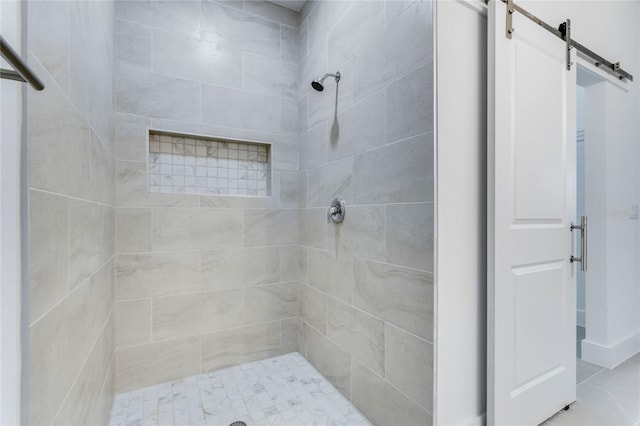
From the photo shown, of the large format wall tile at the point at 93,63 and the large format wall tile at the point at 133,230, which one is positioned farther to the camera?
the large format wall tile at the point at 133,230

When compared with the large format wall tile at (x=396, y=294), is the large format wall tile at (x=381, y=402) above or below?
below

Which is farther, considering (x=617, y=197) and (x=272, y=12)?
(x=272, y=12)

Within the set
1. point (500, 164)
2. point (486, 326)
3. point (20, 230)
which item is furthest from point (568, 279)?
point (20, 230)

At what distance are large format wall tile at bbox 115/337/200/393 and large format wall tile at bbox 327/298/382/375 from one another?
95cm

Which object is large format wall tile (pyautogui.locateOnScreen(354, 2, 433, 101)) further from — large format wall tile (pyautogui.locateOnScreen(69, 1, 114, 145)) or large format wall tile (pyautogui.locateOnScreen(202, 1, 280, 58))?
large format wall tile (pyautogui.locateOnScreen(69, 1, 114, 145))

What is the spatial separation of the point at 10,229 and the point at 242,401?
1637 millimetres

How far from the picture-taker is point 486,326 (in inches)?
57.1

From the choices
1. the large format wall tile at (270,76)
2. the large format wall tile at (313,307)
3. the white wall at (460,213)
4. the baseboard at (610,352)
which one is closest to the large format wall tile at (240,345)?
the large format wall tile at (313,307)

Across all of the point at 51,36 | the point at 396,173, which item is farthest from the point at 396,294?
the point at 51,36

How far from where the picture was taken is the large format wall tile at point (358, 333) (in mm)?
1564

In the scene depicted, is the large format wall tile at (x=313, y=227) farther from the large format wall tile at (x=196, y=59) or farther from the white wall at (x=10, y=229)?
the white wall at (x=10, y=229)

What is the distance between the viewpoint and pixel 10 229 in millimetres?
560

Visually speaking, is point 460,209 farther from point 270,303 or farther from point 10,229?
point 270,303

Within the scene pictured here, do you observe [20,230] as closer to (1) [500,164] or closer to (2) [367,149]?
(2) [367,149]
